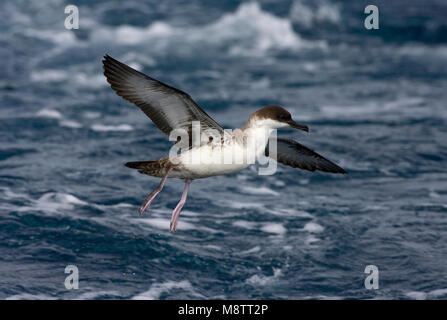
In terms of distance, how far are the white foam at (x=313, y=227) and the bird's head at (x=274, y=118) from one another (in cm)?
301

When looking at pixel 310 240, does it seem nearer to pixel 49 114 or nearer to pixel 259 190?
pixel 259 190

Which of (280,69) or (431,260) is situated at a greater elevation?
(280,69)

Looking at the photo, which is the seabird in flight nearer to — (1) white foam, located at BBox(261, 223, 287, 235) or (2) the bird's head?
(2) the bird's head

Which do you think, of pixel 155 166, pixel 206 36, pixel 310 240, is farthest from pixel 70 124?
pixel 206 36

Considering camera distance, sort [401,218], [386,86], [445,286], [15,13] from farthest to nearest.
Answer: [15,13]
[386,86]
[401,218]
[445,286]

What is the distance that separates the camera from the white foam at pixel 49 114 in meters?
13.8

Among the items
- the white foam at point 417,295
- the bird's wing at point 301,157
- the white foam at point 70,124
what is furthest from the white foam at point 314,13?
the white foam at point 417,295

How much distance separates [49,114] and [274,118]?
25.2 ft

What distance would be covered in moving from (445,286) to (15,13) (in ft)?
52.5

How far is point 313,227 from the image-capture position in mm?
10070

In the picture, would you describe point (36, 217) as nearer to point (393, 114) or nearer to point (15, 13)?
Result: point (393, 114)

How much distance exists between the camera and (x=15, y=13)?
20.9 m

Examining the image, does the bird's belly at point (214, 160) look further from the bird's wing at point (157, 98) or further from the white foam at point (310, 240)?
the white foam at point (310, 240)
